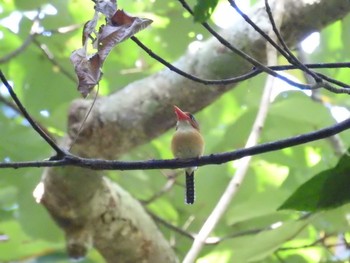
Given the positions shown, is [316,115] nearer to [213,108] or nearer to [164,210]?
[164,210]

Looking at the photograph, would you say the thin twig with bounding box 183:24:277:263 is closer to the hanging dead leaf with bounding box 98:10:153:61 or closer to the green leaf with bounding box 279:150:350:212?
the green leaf with bounding box 279:150:350:212

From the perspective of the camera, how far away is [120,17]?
0.80m

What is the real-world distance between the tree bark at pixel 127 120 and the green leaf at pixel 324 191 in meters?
0.93

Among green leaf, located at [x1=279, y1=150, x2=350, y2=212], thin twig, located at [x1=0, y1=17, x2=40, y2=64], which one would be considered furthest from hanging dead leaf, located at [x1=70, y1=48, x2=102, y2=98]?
thin twig, located at [x1=0, y1=17, x2=40, y2=64]

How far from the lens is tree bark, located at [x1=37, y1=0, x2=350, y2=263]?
5.95 ft

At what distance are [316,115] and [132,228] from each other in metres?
0.55

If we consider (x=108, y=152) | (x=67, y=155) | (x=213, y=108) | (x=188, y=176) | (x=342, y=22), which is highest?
(x=213, y=108)

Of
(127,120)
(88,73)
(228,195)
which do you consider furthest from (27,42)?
(88,73)

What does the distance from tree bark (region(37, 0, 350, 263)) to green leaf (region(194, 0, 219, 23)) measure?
1058mm

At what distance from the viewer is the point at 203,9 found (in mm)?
727

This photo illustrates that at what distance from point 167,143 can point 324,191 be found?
1.73 m

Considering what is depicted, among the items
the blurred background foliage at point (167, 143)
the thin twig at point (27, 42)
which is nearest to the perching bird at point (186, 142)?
the blurred background foliage at point (167, 143)

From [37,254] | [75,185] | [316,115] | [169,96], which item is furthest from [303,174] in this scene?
[37,254]

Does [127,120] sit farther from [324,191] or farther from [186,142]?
[324,191]
